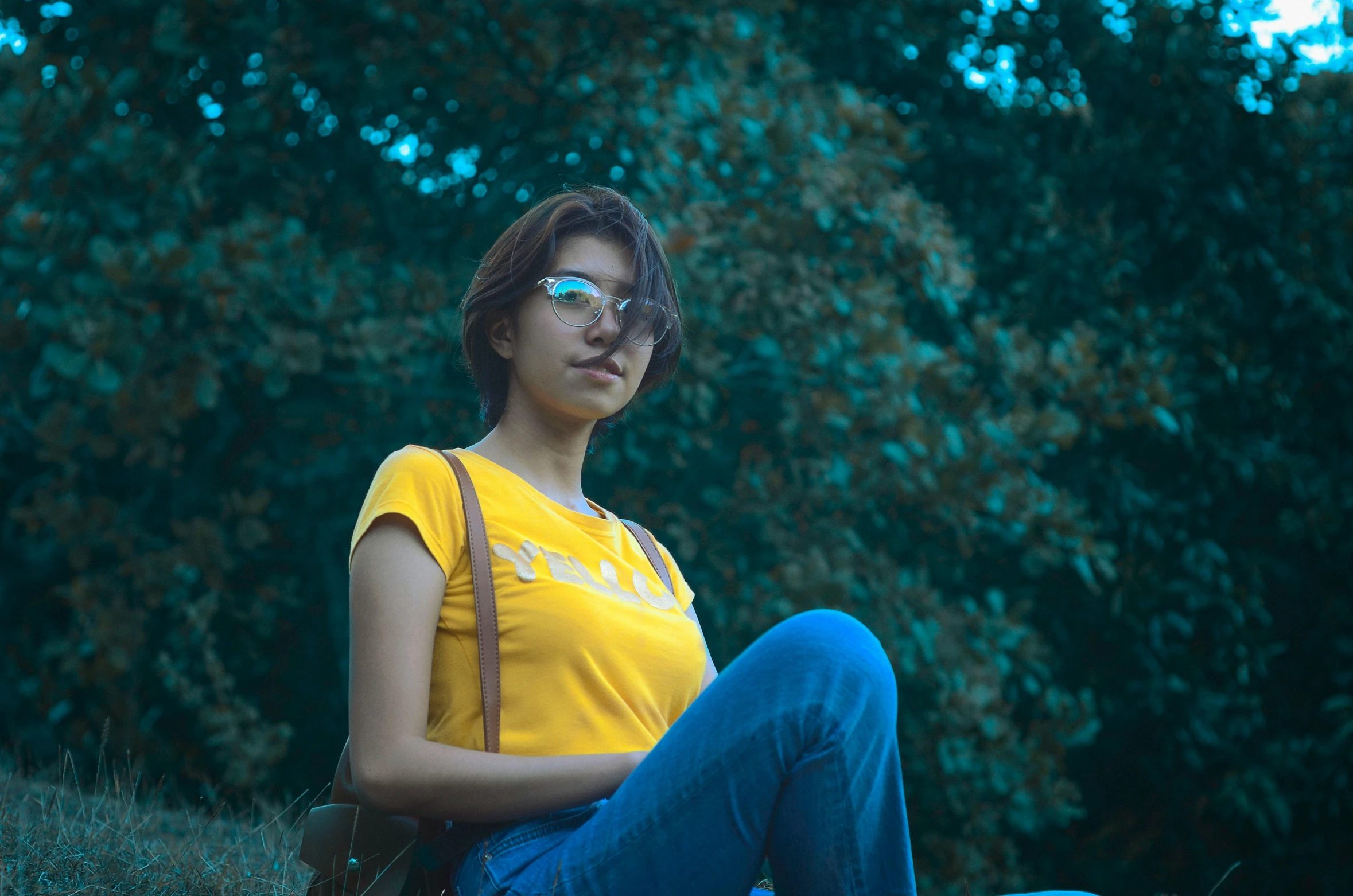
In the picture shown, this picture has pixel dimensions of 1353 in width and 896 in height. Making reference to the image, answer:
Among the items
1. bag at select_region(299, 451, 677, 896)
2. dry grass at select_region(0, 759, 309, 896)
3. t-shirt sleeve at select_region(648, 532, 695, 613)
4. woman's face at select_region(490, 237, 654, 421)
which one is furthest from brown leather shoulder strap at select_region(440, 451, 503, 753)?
dry grass at select_region(0, 759, 309, 896)

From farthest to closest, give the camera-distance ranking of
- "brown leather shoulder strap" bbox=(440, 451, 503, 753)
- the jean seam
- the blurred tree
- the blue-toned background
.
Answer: the blurred tree < the blue-toned background < "brown leather shoulder strap" bbox=(440, 451, 503, 753) < the jean seam

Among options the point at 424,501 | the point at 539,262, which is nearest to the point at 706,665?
the point at 424,501

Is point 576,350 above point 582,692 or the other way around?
above

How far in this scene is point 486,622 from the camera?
1385 mm

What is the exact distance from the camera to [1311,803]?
413 cm

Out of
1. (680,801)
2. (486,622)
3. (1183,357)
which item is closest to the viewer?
(680,801)

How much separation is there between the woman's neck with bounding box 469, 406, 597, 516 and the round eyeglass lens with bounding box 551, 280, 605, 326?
0.52 ft

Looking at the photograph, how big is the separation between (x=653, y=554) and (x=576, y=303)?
0.43 meters

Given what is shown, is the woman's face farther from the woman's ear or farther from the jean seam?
the jean seam

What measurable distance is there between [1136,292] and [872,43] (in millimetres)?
1459

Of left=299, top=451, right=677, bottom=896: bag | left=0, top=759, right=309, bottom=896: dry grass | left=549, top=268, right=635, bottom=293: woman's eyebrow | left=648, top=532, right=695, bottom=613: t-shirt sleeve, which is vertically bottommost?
left=0, top=759, right=309, bottom=896: dry grass

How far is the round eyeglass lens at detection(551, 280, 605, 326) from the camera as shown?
5.43 feet

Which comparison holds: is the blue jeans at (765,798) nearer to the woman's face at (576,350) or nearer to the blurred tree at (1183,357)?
the woman's face at (576,350)

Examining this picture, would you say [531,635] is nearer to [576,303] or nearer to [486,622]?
[486,622]
